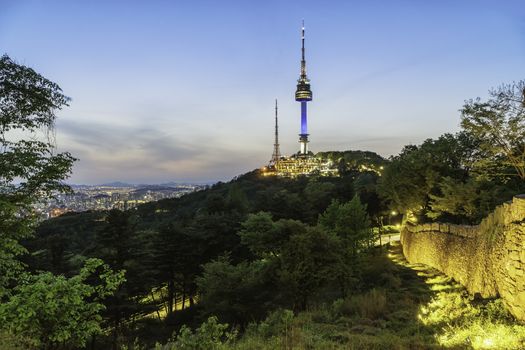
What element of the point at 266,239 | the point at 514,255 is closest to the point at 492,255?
the point at 514,255

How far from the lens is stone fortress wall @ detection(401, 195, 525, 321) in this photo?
7.98 m

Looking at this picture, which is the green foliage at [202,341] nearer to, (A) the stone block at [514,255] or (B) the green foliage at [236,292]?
(A) the stone block at [514,255]

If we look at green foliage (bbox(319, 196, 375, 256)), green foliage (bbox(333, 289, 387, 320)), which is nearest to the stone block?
green foliage (bbox(333, 289, 387, 320))

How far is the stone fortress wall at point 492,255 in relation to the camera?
7984 millimetres

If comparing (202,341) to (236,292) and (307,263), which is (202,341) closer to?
(307,263)

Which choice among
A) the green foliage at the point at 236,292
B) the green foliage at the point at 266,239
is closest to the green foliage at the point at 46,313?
the green foliage at the point at 266,239

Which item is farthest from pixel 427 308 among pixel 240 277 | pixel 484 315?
pixel 240 277

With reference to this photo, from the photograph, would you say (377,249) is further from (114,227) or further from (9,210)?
(9,210)

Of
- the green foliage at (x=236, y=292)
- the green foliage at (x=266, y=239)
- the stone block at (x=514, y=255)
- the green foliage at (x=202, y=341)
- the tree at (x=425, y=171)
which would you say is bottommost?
the green foliage at (x=236, y=292)

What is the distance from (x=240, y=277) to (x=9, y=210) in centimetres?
1102

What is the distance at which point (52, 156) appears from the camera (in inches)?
381

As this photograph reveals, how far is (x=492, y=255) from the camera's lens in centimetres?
985

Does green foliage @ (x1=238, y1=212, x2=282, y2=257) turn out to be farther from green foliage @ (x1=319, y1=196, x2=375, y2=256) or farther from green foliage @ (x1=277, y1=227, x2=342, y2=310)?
green foliage @ (x1=319, y1=196, x2=375, y2=256)

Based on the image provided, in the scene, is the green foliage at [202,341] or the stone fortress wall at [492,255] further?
the stone fortress wall at [492,255]
